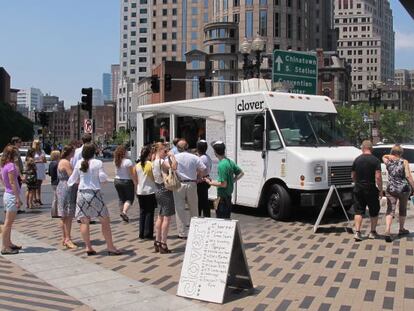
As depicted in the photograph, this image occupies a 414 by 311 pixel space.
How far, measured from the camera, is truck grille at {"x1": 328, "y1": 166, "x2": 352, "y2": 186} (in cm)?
1152

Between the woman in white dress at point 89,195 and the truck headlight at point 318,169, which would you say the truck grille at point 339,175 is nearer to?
the truck headlight at point 318,169

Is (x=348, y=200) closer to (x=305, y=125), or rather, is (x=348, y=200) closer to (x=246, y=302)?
(x=305, y=125)

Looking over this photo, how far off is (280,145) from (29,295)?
6.93 metres

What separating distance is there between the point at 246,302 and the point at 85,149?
380 cm

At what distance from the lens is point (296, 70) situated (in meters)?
17.6

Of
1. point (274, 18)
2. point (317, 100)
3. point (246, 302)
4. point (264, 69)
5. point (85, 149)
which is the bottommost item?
point (246, 302)

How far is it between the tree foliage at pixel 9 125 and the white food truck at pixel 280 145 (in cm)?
6937

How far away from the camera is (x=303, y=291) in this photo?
254 inches

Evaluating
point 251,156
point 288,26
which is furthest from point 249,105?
point 288,26

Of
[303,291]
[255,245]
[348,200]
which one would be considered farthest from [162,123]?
[303,291]

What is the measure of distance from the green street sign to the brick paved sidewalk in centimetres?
1131

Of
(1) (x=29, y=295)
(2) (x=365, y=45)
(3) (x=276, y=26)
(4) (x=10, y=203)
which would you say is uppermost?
(2) (x=365, y=45)

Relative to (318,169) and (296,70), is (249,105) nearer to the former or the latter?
(318,169)

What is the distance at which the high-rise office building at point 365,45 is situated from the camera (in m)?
128
